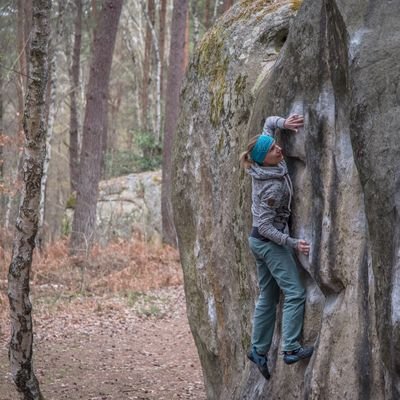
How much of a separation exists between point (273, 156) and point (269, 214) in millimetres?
464

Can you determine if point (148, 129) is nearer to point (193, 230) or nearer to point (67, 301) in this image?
point (67, 301)

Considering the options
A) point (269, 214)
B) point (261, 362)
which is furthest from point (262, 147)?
point (261, 362)

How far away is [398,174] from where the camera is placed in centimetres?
421

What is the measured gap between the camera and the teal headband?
5.88 meters

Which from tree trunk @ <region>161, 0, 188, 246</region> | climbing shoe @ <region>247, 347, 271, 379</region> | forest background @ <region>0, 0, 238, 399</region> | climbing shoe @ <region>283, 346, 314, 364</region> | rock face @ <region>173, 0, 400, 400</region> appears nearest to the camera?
rock face @ <region>173, 0, 400, 400</region>

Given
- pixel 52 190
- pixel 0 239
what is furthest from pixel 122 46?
pixel 0 239

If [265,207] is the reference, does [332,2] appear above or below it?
above

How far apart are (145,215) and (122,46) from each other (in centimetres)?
1626

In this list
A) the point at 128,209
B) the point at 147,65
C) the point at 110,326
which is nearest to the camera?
the point at 110,326

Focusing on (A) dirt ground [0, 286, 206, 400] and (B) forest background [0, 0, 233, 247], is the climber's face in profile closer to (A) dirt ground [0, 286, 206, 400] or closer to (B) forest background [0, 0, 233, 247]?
(A) dirt ground [0, 286, 206, 400]

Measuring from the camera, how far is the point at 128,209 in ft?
66.6

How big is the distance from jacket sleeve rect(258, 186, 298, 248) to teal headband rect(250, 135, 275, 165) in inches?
10.0

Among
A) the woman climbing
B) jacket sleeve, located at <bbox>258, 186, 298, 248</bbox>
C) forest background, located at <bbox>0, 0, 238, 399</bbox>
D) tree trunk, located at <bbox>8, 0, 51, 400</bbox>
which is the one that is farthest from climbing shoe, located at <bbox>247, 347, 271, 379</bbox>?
forest background, located at <bbox>0, 0, 238, 399</bbox>

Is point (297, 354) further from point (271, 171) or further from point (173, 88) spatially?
point (173, 88)
